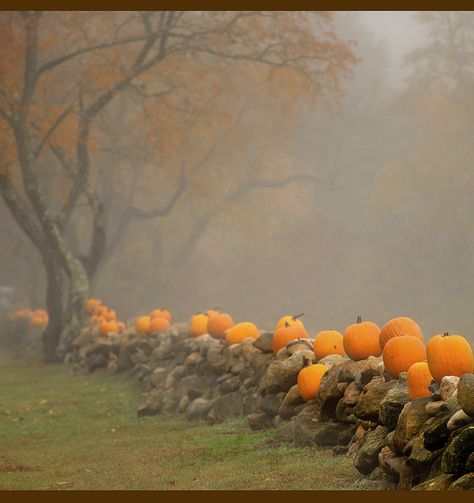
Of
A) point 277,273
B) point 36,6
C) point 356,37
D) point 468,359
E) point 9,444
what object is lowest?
point 9,444

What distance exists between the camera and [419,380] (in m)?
7.50

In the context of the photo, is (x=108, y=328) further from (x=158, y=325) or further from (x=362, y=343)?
(x=362, y=343)

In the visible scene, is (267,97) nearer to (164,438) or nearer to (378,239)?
(378,239)

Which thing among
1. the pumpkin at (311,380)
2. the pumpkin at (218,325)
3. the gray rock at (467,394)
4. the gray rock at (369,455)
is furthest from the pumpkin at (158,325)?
the gray rock at (467,394)

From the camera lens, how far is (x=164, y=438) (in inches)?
432

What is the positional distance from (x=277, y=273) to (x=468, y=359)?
32.5m

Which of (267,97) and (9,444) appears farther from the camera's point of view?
(267,97)

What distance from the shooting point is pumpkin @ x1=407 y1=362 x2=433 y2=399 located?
746 cm

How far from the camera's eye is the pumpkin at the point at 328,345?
33.7 ft

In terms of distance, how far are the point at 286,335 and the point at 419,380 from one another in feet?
13.8

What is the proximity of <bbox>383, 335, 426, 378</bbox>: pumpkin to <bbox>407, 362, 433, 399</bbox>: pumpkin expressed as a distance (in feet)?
1.73

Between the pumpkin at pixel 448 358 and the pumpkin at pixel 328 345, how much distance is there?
282 centimetres

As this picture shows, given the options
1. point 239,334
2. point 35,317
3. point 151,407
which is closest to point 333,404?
point 239,334

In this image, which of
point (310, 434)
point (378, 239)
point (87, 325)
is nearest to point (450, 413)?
point (310, 434)
